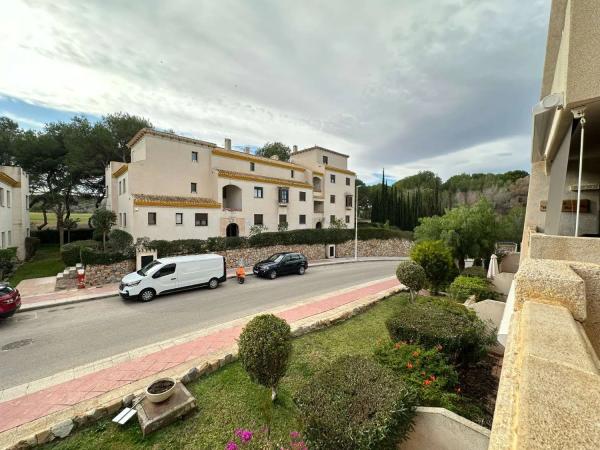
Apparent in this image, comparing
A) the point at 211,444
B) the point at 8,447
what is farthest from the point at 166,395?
the point at 8,447

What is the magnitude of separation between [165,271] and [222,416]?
10451 millimetres

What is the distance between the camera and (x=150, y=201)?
64.5 ft

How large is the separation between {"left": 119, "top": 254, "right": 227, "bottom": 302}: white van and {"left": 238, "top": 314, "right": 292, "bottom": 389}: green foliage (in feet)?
33.4

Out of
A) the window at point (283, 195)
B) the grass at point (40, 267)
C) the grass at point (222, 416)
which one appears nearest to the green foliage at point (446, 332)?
the grass at point (222, 416)

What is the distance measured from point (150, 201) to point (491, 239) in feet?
78.7

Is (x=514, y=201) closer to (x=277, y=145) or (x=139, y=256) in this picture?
(x=277, y=145)

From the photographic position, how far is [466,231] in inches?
641

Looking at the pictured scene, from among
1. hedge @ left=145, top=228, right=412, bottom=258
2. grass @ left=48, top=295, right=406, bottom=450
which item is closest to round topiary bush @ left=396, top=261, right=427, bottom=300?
grass @ left=48, top=295, right=406, bottom=450

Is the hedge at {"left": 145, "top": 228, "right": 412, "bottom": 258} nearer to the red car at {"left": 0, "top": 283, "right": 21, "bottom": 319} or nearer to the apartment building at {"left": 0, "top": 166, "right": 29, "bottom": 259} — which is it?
the red car at {"left": 0, "top": 283, "right": 21, "bottom": 319}

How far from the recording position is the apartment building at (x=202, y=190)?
811 inches

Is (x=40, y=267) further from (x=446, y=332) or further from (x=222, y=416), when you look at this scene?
(x=446, y=332)

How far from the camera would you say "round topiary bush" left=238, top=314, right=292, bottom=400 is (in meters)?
4.82

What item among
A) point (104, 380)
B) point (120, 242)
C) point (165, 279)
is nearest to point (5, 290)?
point (165, 279)

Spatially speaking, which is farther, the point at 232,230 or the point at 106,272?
the point at 232,230
